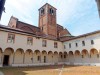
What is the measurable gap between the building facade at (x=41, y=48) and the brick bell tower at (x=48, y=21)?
39 centimetres

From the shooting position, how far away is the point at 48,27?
3781 cm

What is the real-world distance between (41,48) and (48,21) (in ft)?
47.9

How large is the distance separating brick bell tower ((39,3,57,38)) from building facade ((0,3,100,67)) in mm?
389

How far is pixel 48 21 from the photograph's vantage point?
1519 inches

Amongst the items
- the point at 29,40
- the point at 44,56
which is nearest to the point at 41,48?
the point at 44,56

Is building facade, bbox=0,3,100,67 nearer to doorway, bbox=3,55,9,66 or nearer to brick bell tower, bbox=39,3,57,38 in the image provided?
doorway, bbox=3,55,9,66

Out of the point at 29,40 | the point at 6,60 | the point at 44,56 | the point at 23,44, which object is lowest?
the point at 6,60

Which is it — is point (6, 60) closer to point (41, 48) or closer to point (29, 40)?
point (29, 40)

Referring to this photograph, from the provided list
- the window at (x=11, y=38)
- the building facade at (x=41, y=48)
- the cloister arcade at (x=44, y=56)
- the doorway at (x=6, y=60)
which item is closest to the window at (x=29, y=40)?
the building facade at (x=41, y=48)

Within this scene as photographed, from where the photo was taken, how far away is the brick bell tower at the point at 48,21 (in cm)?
3804

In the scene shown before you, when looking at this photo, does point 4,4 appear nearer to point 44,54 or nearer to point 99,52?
point 99,52

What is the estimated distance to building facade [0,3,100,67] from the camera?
21.9 m

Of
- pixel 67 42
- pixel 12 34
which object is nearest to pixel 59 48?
pixel 67 42

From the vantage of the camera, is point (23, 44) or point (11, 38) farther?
point (23, 44)
